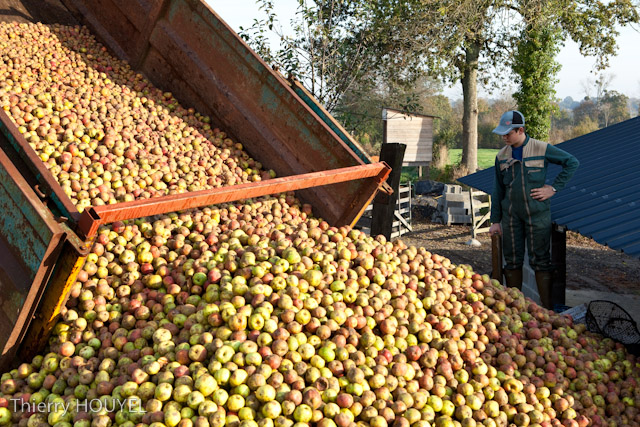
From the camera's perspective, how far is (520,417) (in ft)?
10.2

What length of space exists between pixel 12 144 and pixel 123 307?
1.37m

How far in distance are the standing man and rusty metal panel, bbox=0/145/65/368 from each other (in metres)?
4.45

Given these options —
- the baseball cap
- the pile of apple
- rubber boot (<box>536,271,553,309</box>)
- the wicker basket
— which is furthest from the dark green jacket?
the pile of apple

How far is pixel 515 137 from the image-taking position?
5.40 meters

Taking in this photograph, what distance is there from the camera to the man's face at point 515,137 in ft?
17.6

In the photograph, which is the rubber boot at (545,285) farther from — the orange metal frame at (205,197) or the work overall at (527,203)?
the orange metal frame at (205,197)

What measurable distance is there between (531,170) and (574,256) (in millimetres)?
7207

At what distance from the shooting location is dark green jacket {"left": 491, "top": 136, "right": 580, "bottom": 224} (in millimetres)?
5359

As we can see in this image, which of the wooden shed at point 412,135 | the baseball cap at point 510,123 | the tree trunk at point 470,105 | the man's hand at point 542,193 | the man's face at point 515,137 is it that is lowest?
the wooden shed at point 412,135

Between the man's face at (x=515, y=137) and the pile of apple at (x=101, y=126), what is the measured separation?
2.64 m

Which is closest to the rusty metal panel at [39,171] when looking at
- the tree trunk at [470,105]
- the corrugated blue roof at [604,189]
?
the corrugated blue roof at [604,189]

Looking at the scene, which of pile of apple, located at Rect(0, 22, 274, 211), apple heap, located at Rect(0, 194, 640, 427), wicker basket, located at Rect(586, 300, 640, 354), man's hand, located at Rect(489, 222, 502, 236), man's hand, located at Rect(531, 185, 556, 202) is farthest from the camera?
man's hand, located at Rect(489, 222, 502, 236)

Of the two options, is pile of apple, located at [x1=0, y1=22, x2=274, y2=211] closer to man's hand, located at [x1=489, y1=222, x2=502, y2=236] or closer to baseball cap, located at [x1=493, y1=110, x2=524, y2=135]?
baseball cap, located at [x1=493, y1=110, x2=524, y2=135]

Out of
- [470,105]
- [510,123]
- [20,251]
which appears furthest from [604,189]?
[470,105]
